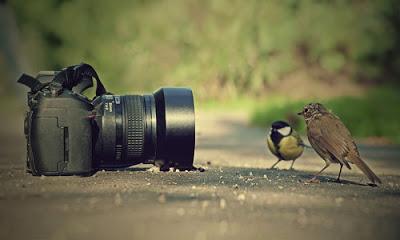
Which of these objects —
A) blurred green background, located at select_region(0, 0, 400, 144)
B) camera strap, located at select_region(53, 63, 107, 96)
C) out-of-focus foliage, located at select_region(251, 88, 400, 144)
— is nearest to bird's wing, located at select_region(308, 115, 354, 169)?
camera strap, located at select_region(53, 63, 107, 96)

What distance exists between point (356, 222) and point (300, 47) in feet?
77.7

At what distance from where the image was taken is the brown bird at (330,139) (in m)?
6.05

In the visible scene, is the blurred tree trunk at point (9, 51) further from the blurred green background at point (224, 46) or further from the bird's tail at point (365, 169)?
the bird's tail at point (365, 169)

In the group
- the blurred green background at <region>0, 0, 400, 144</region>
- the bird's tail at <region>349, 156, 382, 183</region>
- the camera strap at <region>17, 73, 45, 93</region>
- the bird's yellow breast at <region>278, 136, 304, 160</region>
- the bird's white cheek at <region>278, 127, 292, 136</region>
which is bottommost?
the bird's tail at <region>349, 156, 382, 183</region>

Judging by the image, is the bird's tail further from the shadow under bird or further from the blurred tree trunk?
the blurred tree trunk

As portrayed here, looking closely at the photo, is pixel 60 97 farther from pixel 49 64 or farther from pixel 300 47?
pixel 49 64

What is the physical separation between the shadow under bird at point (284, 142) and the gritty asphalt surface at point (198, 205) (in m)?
0.39

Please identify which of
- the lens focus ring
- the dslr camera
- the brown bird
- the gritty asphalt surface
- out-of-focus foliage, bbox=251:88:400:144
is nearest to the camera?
the gritty asphalt surface

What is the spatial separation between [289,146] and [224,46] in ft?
63.7

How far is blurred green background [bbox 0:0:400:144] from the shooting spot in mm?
25828

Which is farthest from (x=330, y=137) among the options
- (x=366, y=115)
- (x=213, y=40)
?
(x=213, y=40)

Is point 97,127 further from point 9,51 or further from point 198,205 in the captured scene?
point 9,51

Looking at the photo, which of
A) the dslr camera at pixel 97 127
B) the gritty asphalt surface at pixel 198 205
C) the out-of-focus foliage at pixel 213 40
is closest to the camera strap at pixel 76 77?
the dslr camera at pixel 97 127

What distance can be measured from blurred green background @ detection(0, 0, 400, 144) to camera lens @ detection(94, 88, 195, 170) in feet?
53.6
